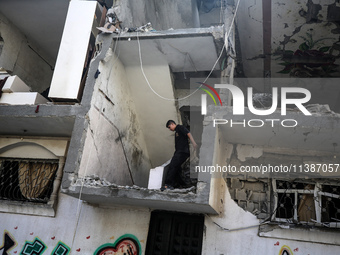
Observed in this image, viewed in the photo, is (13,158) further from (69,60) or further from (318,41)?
(318,41)

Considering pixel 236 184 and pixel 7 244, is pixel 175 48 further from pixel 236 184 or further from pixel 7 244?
pixel 7 244

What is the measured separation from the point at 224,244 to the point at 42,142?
4968 mm

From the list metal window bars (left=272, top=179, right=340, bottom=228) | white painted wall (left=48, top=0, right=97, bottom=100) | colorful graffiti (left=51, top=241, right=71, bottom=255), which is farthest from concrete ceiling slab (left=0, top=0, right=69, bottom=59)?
metal window bars (left=272, top=179, right=340, bottom=228)

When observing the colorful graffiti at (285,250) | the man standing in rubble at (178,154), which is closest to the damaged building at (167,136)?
the colorful graffiti at (285,250)

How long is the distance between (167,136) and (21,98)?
3.64m

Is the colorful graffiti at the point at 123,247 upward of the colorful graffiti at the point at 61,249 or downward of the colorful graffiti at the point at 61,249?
upward

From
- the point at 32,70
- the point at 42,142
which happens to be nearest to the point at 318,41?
the point at 42,142

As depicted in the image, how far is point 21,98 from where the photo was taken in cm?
862

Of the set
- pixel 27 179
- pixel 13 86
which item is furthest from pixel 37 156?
pixel 13 86

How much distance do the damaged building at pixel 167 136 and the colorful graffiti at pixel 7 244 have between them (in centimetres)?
4

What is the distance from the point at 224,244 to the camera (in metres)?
7.35

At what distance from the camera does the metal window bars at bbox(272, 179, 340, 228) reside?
733cm

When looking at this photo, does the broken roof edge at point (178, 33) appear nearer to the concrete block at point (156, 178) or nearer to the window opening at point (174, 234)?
the concrete block at point (156, 178)

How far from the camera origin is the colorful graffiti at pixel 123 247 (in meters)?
7.72
